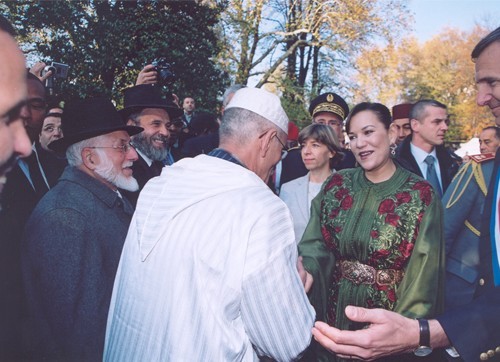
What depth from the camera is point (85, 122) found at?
279 centimetres

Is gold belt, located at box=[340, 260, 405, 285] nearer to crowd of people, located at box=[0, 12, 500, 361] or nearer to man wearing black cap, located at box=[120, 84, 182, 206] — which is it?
crowd of people, located at box=[0, 12, 500, 361]

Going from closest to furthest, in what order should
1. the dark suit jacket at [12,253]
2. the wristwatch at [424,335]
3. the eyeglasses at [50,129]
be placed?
the wristwatch at [424,335], the dark suit jacket at [12,253], the eyeglasses at [50,129]

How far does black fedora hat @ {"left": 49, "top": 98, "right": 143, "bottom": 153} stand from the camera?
108 inches

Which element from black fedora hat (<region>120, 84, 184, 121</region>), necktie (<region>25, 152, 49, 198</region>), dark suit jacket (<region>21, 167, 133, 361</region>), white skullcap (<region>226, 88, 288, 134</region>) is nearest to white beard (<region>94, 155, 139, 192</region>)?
dark suit jacket (<region>21, 167, 133, 361</region>)

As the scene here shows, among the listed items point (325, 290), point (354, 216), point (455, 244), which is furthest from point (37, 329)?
point (455, 244)

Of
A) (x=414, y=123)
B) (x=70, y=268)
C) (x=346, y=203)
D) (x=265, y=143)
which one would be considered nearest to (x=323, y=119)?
(x=414, y=123)

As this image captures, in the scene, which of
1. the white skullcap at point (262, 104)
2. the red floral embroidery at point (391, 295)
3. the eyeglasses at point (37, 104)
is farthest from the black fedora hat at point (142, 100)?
the red floral embroidery at point (391, 295)

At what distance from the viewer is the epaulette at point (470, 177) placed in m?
2.96

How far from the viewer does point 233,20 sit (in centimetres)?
1485

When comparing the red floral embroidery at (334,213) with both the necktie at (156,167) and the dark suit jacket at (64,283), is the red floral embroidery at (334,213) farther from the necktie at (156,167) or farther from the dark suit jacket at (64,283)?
the necktie at (156,167)

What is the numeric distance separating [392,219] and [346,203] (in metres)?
0.35

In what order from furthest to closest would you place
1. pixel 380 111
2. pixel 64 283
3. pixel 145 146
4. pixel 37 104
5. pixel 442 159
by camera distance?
1. pixel 442 159
2. pixel 145 146
3. pixel 37 104
4. pixel 380 111
5. pixel 64 283

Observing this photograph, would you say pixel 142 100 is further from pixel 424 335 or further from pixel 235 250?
pixel 424 335

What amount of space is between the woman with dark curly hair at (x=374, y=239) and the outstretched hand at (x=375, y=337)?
91 cm
